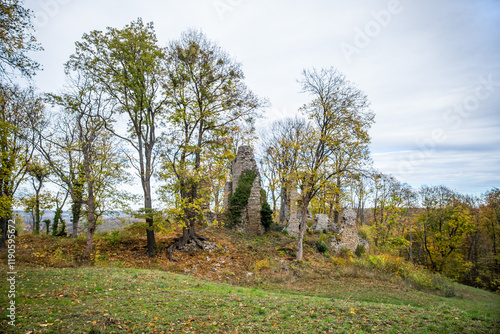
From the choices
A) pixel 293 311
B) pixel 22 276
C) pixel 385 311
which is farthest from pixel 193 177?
pixel 385 311

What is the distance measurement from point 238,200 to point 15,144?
14.9 metres

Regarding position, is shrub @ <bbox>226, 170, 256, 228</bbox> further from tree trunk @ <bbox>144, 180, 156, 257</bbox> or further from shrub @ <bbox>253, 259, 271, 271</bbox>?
tree trunk @ <bbox>144, 180, 156, 257</bbox>

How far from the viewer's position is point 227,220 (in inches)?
773

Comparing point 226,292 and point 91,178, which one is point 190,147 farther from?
point 226,292

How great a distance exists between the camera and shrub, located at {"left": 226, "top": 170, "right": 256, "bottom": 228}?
1953 cm

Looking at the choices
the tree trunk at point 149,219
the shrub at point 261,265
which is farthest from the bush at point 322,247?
the tree trunk at point 149,219

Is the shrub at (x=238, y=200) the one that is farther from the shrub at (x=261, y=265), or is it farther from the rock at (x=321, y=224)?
the rock at (x=321, y=224)

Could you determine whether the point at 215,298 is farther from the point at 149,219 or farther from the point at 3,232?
the point at 3,232

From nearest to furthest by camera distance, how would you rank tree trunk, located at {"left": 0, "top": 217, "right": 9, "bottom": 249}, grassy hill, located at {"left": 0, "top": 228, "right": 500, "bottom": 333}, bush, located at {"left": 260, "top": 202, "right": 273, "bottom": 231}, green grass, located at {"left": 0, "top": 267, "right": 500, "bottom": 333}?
green grass, located at {"left": 0, "top": 267, "right": 500, "bottom": 333} → grassy hill, located at {"left": 0, "top": 228, "right": 500, "bottom": 333} → tree trunk, located at {"left": 0, "top": 217, "right": 9, "bottom": 249} → bush, located at {"left": 260, "top": 202, "right": 273, "bottom": 231}

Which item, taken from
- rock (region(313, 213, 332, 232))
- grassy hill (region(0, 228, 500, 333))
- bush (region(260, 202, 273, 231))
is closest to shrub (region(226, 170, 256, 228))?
bush (region(260, 202, 273, 231))

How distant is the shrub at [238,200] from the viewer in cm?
1953

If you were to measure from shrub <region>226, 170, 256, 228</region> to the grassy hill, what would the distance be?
196 inches

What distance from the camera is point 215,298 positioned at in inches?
289

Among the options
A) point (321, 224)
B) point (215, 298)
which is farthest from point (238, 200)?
point (215, 298)
